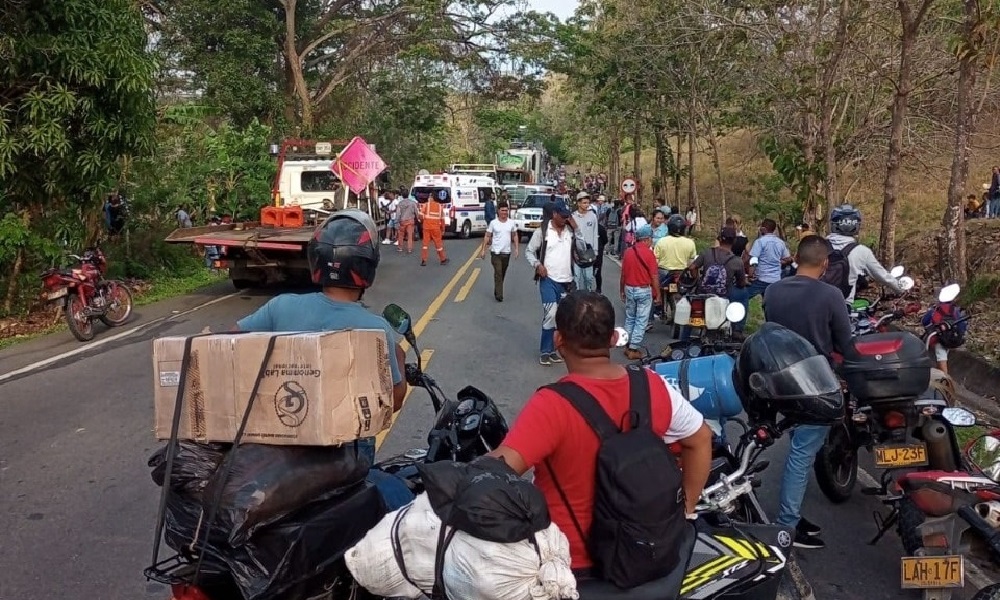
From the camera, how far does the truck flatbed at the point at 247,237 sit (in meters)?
12.2

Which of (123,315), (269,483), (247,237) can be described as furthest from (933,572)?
(247,237)

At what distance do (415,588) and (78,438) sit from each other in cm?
521

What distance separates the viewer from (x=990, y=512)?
346 centimetres

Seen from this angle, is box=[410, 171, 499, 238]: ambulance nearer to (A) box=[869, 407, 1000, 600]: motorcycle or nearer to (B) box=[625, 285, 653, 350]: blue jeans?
(B) box=[625, 285, 653, 350]: blue jeans

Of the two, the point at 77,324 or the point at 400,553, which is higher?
the point at 400,553

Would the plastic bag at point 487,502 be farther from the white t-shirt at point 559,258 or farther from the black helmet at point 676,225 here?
the black helmet at point 676,225

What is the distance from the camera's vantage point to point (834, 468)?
5.32 meters

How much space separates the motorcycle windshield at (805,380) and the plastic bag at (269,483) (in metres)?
1.82

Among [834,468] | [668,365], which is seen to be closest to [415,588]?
[668,365]

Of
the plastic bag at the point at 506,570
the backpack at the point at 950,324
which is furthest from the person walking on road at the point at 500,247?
the plastic bag at the point at 506,570

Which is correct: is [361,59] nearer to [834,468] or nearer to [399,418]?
[399,418]

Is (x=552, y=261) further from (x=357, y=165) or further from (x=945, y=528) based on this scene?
(x=357, y=165)

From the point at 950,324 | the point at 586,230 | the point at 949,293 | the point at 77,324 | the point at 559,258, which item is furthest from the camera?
the point at 586,230

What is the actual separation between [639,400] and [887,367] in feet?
8.49
